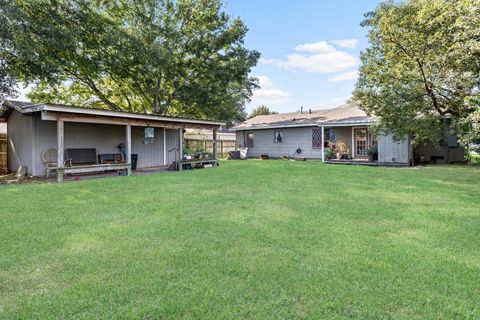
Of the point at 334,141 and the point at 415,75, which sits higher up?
the point at 415,75

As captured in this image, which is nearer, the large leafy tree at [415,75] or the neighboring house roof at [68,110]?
the neighboring house roof at [68,110]

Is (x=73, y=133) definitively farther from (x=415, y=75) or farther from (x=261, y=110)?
(x=261, y=110)

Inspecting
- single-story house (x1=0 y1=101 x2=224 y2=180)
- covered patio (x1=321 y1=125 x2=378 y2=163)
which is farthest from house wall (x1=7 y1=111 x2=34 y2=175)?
covered patio (x1=321 y1=125 x2=378 y2=163)

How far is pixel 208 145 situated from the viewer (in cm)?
2378

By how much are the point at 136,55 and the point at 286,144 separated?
10.5 meters

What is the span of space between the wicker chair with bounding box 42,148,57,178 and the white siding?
1385 cm

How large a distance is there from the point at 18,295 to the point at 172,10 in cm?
1917

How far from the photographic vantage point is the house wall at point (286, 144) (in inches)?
744

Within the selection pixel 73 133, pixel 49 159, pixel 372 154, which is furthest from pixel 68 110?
pixel 372 154

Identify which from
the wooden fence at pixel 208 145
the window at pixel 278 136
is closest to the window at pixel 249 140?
the window at pixel 278 136

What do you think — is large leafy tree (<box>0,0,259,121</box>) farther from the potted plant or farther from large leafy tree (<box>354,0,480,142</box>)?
the potted plant

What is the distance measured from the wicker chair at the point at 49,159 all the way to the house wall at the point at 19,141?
385 millimetres

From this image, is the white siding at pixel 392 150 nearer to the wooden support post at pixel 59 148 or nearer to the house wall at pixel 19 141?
the wooden support post at pixel 59 148

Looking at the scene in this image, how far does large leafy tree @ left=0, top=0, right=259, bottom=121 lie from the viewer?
14008 millimetres
